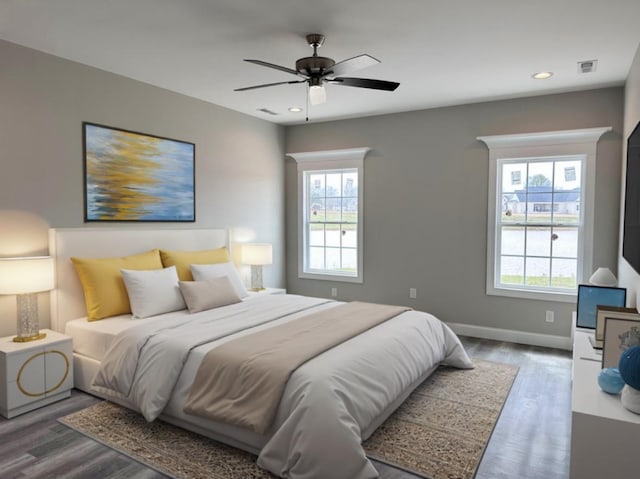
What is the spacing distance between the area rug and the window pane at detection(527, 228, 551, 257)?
1.83m

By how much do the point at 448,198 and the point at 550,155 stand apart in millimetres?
1117

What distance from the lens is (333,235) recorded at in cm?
601

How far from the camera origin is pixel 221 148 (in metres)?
5.15

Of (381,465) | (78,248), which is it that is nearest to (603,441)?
(381,465)

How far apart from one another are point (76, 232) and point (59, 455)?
5.87ft

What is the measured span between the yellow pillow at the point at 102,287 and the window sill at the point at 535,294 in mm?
3742

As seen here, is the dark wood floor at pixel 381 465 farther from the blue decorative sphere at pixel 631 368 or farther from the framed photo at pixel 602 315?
the blue decorative sphere at pixel 631 368

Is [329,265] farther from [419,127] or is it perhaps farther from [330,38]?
[330,38]

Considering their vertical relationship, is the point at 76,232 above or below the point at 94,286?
above

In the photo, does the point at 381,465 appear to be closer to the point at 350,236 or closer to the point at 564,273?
the point at 564,273

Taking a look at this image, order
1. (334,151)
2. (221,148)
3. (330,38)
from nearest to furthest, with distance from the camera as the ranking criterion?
(330,38)
(221,148)
(334,151)

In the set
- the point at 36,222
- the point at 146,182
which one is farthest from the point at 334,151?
the point at 36,222

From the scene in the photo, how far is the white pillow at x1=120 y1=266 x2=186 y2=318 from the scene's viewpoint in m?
3.60

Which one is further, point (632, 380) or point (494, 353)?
point (494, 353)
